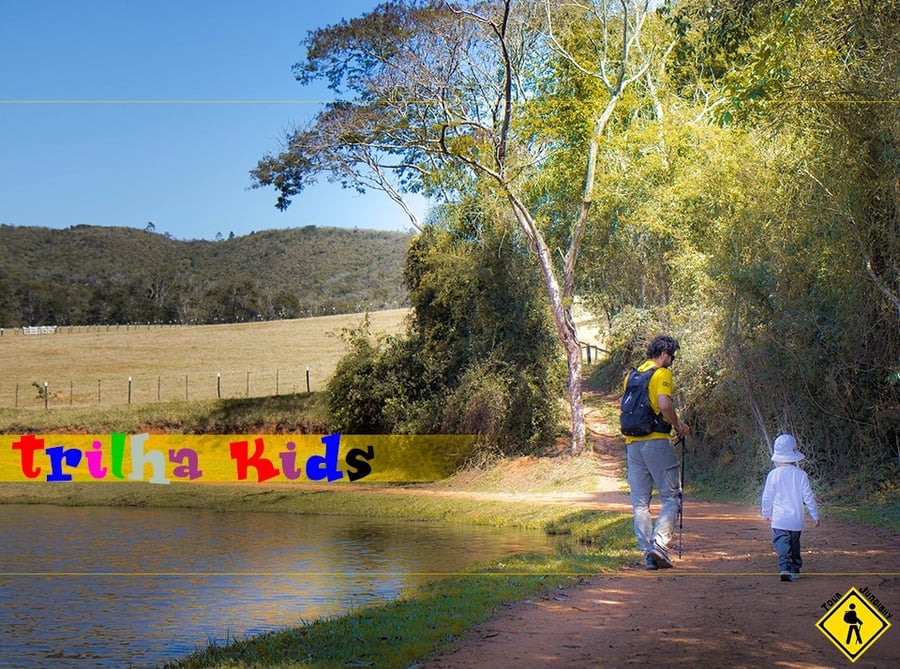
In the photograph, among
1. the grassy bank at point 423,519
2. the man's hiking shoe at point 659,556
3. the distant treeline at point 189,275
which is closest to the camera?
the grassy bank at point 423,519

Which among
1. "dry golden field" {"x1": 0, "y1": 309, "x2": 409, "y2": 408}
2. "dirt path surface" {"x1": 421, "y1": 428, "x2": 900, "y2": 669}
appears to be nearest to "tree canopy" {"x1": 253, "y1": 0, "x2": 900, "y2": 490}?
"dirt path surface" {"x1": 421, "y1": 428, "x2": 900, "y2": 669}

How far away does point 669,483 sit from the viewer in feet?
30.6

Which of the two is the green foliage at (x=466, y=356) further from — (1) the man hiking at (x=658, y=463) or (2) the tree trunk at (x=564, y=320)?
(1) the man hiking at (x=658, y=463)

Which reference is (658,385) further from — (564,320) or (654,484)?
(564,320)

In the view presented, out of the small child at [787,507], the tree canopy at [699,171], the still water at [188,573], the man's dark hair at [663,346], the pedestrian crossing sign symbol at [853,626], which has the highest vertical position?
the tree canopy at [699,171]

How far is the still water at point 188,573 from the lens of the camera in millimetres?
10602

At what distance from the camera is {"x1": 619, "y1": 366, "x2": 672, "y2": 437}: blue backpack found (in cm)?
929

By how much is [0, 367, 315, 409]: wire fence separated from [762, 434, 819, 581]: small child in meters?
29.5

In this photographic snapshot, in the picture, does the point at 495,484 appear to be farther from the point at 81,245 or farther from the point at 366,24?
the point at 81,245

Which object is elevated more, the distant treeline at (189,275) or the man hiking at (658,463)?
the distant treeline at (189,275)

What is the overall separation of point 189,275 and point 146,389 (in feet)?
196

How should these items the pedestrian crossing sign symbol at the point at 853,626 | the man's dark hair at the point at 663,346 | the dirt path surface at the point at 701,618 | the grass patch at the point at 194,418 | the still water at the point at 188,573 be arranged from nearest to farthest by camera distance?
the pedestrian crossing sign symbol at the point at 853,626 → the dirt path surface at the point at 701,618 → the man's dark hair at the point at 663,346 → the still water at the point at 188,573 → the grass patch at the point at 194,418

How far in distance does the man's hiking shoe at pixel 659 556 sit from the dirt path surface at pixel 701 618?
116 millimetres

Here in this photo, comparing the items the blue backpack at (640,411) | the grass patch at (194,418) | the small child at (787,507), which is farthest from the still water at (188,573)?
the grass patch at (194,418)
